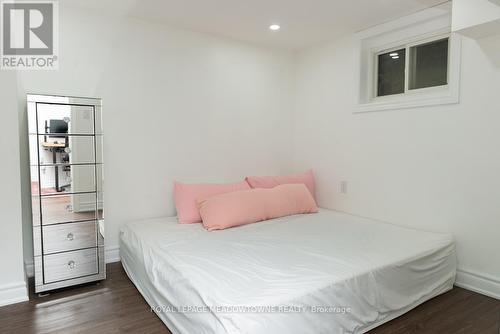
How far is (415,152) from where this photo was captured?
280 centimetres

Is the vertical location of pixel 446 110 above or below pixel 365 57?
below

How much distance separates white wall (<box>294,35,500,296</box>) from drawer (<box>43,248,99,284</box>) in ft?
7.83

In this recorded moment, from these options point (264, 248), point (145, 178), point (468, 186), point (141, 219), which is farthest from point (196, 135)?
point (468, 186)

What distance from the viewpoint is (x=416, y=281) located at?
2189 mm

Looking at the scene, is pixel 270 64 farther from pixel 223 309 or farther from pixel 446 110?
pixel 223 309

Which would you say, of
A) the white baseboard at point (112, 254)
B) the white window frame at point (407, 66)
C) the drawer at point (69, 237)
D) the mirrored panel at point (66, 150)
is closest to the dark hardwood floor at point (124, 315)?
the drawer at point (69, 237)

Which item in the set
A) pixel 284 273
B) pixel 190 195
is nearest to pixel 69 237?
pixel 190 195

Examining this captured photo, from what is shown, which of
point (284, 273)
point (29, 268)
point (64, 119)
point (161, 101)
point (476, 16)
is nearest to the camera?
point (284, 273)

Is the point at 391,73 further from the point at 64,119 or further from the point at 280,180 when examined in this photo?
the point at 64,119

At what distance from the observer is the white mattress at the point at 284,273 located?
155 centimetres

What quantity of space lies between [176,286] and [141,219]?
53.7 inches

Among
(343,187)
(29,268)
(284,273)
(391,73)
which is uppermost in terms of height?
(391,73)

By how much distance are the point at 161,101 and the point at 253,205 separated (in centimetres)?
132

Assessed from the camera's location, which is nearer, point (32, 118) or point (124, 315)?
point (124, 315)
